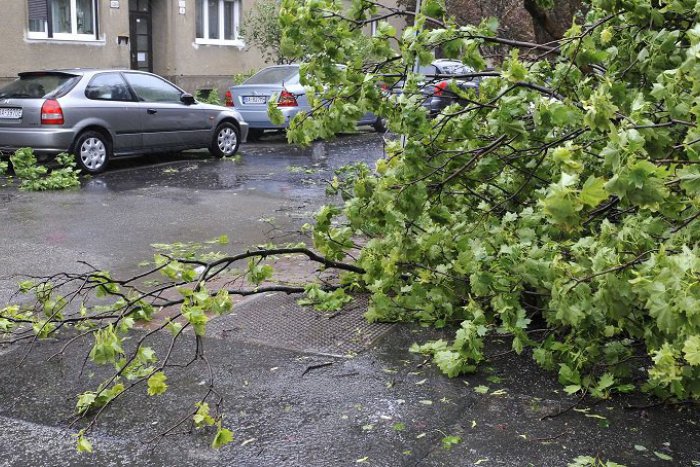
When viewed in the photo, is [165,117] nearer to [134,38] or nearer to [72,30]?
[72,30]

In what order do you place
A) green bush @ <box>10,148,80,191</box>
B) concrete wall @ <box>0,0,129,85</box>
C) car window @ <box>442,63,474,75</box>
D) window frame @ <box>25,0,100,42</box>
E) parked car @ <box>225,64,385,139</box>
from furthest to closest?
window frame @ <box>25,0,100,42</box>
concrete wall @ <box>0,0,129,85</box>
parked car @ <box>225,64,385,139</box>
green bush @ <box>10,148,80,191</box>
car window @ <box>442,63,474,75</box>

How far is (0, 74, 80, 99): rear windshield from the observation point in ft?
45.3

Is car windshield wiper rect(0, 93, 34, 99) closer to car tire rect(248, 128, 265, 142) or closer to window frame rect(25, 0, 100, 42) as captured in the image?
car tire rect(248, 128, 265, 142)

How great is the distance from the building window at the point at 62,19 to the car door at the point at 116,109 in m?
9.19

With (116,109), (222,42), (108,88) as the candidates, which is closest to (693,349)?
(116,109)

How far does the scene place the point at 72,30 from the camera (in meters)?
23.9

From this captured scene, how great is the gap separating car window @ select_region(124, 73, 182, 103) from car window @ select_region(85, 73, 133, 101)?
20cm

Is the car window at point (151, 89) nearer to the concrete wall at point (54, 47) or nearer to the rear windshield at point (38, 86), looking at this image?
the rear windshield at point (38, 86)

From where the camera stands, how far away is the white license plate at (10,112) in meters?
13.6

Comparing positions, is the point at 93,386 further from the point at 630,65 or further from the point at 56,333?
the point at 630,65

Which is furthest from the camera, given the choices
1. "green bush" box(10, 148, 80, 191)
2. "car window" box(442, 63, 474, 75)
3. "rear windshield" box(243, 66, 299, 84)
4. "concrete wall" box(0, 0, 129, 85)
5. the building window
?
the building window

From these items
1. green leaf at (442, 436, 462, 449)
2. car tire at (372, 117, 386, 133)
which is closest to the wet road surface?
green leaf at (442, 436, 462, 449)

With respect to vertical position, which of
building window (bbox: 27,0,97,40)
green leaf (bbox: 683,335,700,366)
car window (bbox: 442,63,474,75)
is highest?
building window (bbox: 27,0,97,40)

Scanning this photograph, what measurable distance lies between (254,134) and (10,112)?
762 cm
